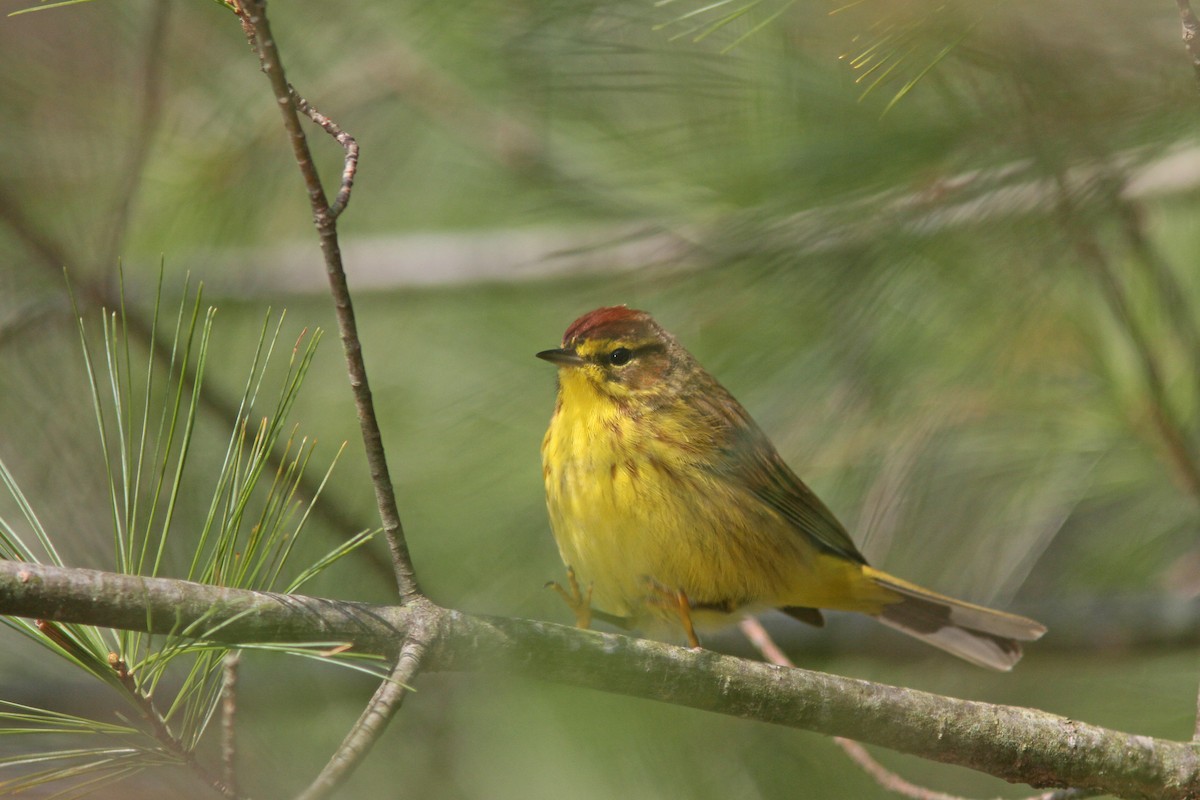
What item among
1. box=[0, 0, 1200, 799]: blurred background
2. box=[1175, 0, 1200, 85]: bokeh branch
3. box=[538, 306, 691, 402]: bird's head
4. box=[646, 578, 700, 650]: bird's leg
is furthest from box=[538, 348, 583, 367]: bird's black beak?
box=[1175, 0, 1200, 85]: bokeh branch

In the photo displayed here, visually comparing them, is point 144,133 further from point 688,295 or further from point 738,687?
point 738,687

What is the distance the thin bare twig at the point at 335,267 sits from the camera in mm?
1955

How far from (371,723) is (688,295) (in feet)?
8.04

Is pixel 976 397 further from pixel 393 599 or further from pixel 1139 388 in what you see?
pixel 393 599

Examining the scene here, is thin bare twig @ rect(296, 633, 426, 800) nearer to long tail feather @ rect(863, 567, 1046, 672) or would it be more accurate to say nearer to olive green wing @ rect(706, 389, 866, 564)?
olive green wing @ rect(706, 389, 866, 564)

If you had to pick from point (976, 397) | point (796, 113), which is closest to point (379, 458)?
point (796, 113)

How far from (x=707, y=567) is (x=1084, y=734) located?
1.21 meters

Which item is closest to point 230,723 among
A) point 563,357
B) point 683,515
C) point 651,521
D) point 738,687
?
point 738,687

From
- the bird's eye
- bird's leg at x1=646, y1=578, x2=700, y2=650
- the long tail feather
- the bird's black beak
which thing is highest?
the bird's eye

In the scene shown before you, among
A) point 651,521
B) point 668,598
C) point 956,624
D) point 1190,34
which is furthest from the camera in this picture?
point 956,624

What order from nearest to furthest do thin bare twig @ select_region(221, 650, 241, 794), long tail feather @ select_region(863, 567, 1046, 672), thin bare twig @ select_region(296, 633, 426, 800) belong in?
thin bare twig @ select_region(296, 633, 426, 800)
thin bare twig @ select_region(221, 650, 241, 794)
long tail feather @ select_region(863, 567, 1046, 672)

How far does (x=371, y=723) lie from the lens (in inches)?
80.0

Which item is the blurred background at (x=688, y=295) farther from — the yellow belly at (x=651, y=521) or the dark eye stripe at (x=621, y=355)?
the yellow belly at (x=651, y=521)

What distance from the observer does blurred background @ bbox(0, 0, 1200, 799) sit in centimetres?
330
